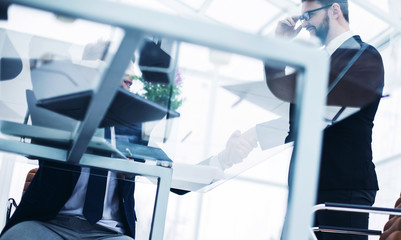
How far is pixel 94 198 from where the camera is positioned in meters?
1.14

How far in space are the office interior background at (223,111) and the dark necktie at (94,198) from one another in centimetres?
12

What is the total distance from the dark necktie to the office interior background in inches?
4.9

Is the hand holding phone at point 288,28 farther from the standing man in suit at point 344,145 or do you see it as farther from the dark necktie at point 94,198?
the dark necktie at point 94,198

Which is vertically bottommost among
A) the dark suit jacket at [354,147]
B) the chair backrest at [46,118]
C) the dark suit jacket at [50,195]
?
the dark suit jacket at [50,195]

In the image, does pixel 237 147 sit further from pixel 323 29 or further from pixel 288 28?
pixel 323 29

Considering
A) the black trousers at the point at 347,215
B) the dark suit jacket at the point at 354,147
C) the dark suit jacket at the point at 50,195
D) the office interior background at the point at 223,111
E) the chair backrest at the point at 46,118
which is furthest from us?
the black trousers at the point at 347,215

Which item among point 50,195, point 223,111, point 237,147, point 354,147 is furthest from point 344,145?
point 50,195

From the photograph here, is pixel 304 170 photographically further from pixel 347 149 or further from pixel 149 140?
pixel 347 149

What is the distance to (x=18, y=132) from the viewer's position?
0.84 metres

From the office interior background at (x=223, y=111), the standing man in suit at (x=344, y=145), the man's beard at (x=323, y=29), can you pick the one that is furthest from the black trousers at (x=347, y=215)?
the man's beard at (x=323, y=29)

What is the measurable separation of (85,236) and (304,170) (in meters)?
0.80

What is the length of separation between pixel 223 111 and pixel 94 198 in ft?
1.91

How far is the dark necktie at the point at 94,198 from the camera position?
111 centimetres

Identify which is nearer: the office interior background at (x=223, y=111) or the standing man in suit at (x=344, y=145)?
the office interior background at (x=223, y=111)
